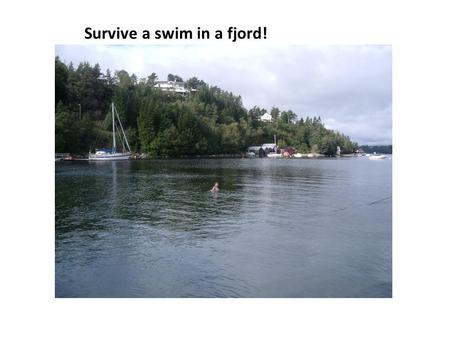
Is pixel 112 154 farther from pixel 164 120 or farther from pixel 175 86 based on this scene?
pixel 175 86

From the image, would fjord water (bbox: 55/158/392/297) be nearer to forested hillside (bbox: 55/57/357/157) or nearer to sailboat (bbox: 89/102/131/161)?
forested hillside (bbox: 55/57/357/157)

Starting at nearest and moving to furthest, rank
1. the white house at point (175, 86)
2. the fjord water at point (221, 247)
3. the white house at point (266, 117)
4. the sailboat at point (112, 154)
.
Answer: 1. the fjord water at point (221, 247)
2. the sailboat at point (112, 154)
3. the white house at point (175, 86)
4. the white house at point (266, 117)

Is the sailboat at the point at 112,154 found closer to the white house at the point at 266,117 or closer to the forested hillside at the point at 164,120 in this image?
the forested hillside at the point at 164,120

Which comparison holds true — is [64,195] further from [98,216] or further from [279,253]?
[279,253]

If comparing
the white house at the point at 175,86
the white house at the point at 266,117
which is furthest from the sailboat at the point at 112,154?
the white house at the point at 266,117

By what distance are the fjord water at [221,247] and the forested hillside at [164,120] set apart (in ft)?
132

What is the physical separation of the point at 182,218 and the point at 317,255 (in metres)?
7.78

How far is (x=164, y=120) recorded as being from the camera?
9944 cm

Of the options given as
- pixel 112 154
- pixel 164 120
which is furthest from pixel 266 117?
pixel 112 154

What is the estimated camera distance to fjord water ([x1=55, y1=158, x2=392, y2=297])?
424 inches

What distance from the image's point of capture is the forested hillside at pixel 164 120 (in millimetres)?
72188

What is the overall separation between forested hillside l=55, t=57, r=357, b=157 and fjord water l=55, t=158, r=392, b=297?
1585 inches

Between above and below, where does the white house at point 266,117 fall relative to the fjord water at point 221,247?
above

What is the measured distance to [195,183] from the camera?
1388 inches
